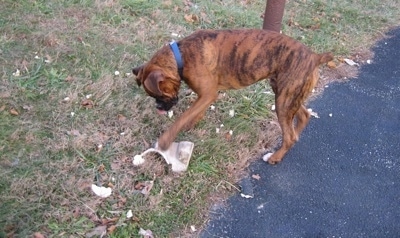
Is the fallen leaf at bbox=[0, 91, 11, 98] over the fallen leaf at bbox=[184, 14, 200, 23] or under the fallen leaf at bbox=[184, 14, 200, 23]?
over

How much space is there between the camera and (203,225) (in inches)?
141

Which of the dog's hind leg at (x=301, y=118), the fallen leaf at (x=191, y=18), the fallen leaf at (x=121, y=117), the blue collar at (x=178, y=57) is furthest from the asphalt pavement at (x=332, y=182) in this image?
the fallen leaf at (x=191, y=18)

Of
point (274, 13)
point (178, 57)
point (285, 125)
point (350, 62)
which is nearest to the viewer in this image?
point (178, 57)

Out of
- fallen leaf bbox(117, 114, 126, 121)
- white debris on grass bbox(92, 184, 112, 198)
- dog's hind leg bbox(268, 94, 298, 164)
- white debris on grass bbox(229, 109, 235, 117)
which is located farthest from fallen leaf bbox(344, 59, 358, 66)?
white debris on grass bbox(92, 184, 112, 198)

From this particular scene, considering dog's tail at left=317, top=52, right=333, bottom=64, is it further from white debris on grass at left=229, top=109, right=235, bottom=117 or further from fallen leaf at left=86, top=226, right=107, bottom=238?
fallen leaf at left=86, top=226, right=107, bottom=238

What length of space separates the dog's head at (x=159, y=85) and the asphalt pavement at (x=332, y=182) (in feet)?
3.26

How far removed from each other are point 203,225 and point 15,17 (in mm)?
3614

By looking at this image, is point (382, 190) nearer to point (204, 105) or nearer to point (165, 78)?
point (204, 105)

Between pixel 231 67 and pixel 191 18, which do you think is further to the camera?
pixel 191 18

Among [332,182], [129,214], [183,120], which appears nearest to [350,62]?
[332,182]

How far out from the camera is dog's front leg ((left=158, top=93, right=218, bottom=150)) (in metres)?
3.96

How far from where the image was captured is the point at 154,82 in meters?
3.72

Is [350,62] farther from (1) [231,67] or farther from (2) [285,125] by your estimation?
(1) [231,67]

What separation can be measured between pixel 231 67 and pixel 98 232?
177 centimetres
